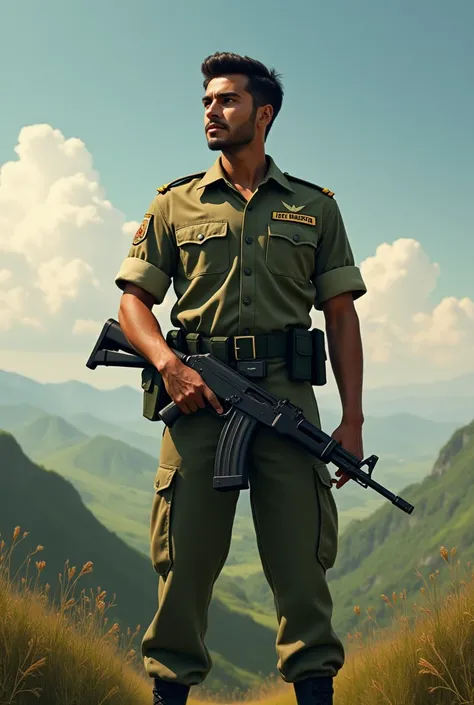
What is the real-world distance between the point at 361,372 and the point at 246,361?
34.1 inches

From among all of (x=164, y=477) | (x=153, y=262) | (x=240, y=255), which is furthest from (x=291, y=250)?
(x=164, y=477)


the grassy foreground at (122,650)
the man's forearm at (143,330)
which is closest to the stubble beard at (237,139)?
the man's forearm at (143,330)

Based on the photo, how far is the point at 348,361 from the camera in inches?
185

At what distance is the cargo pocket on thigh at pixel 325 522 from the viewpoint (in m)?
4.30

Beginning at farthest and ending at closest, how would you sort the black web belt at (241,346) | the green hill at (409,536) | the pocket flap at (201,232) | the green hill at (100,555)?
the green hill at (409,536)
the green hill at (100,555)
the pocket flap at (201,232)
the black web belt at (241,346)

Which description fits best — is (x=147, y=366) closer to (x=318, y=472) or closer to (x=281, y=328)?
(x=281, y=328)

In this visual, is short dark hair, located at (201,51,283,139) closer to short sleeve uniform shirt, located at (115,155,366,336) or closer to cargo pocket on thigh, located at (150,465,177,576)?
short sleeve uniform shirt, located at (115,155,366,336)

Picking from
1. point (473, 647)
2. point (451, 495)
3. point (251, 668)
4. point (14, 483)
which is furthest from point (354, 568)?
point (473, 647)

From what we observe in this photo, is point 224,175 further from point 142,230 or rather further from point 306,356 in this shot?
point 306,356

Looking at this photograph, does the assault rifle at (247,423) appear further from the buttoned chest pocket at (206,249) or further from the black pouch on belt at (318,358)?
the buttoned chest pocket at (206,249)

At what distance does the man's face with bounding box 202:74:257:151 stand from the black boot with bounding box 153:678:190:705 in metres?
3.20

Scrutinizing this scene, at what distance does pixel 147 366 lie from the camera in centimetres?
451

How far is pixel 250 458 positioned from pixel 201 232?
1.40 meters

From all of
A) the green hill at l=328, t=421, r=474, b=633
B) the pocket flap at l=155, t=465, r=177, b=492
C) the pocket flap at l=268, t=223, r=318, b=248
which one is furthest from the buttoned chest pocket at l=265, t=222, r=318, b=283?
the green hill at l=328, t=421, r=474, b=633
